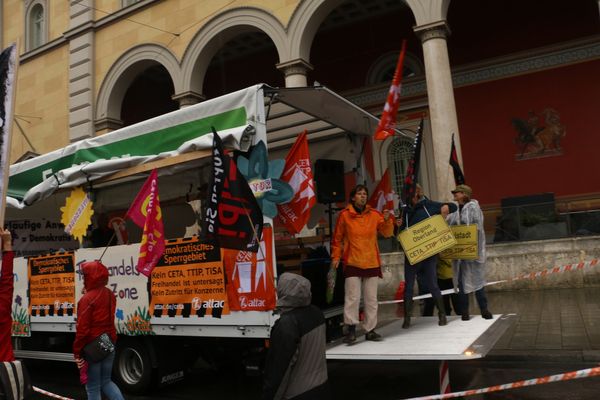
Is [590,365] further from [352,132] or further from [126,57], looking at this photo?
[126,57]

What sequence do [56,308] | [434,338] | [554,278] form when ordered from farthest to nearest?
[554,278], [56,308], [434,338]

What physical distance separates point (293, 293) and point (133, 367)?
4.07m

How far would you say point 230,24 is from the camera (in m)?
15.3

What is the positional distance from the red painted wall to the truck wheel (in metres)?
12.7

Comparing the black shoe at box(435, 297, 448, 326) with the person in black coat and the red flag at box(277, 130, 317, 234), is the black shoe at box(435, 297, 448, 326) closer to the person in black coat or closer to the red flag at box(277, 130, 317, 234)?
the person in black coat

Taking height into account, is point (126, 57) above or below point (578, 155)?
above

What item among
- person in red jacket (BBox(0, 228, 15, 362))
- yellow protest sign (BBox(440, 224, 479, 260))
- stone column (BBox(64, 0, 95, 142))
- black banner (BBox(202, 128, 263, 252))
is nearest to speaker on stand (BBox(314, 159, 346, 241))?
yellow protest sign (BBox(440, 224, 479, 260))

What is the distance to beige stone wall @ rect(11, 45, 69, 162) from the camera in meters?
A: 19.1

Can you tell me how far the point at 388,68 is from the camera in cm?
1808

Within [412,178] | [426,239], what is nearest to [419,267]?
[426,239]

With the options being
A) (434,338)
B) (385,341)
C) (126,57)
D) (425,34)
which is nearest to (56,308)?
(385,341)

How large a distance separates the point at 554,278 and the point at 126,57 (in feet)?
48.9

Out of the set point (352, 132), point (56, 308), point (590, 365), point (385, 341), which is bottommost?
point (590, 365)

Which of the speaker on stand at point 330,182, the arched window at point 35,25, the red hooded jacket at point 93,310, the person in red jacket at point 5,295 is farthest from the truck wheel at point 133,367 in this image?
the arched window at point 35,25
